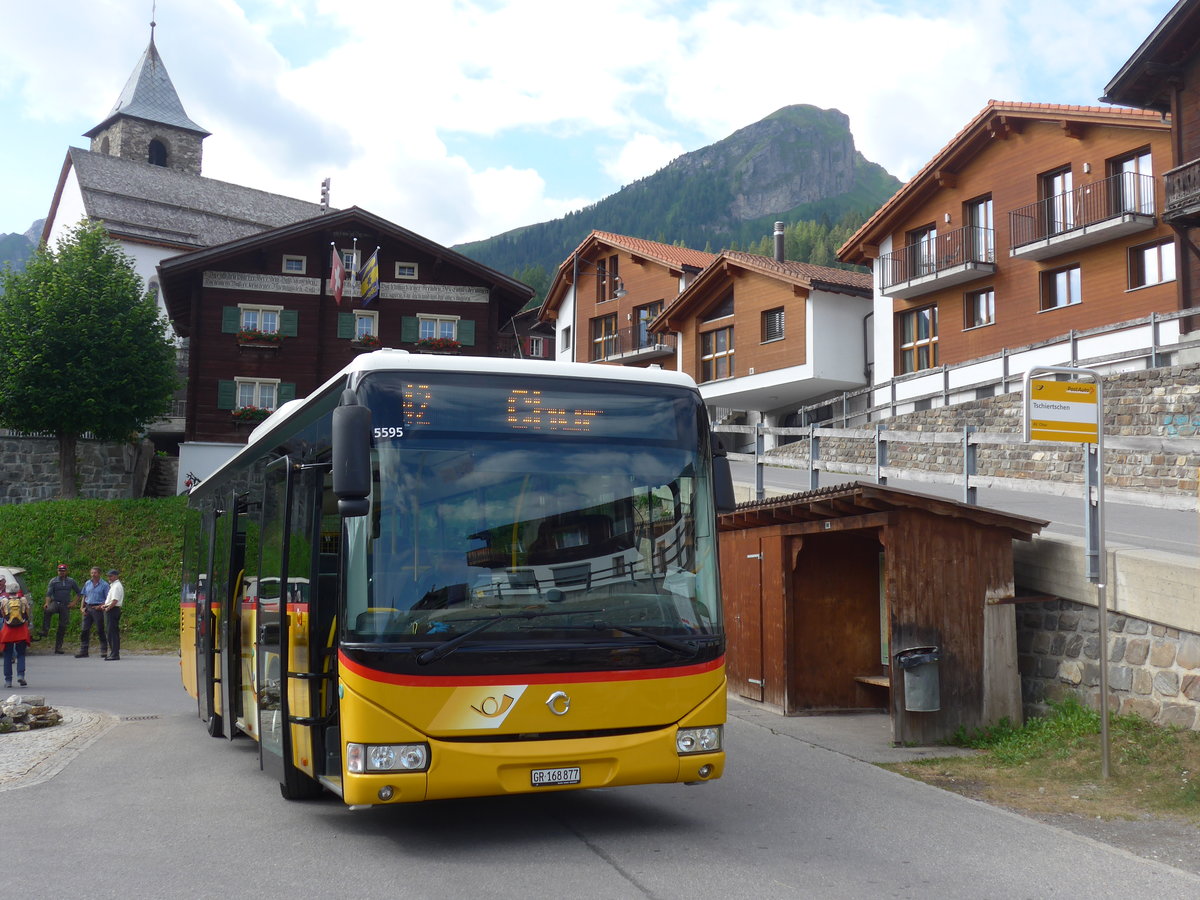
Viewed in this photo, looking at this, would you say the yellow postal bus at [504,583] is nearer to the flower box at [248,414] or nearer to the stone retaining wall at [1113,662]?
the stone retaining wall at [1113,662]

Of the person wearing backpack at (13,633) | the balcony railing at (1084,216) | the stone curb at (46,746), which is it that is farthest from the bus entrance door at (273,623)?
the balcony railing at (1084,216)

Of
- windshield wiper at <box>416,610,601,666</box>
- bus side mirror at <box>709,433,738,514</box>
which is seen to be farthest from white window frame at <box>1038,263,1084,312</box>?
windshield wiper at <box>416,610,601,666</box>

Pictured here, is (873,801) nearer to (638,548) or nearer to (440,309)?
(638,548)

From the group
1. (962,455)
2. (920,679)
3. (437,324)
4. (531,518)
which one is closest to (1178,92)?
(962,455)

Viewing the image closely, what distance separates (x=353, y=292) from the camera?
1667 inches

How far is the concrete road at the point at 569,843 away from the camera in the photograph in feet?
19.4

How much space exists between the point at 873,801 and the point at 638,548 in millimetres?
2918

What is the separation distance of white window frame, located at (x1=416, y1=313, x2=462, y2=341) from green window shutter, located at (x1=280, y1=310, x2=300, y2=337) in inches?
169

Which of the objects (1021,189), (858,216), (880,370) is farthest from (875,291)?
(858,216)

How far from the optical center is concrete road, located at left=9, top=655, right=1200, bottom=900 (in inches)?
233

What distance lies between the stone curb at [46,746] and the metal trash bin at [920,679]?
715 cm

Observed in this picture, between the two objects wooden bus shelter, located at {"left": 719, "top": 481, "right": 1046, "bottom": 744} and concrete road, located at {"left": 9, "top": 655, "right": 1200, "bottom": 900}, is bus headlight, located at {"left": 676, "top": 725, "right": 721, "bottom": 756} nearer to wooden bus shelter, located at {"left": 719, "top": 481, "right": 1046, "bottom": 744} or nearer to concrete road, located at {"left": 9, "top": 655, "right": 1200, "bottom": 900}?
concrete road, located at {"left": 9, "top": 655, "right": 1200, "bottom": 900}

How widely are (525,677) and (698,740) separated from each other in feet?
3.85

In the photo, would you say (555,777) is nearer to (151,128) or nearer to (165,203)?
(165,203)
